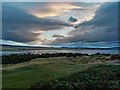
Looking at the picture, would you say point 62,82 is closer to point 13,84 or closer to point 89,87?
point 89,87

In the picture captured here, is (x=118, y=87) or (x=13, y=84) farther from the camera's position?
(x=13, y=84)

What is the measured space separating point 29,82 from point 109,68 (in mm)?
8643

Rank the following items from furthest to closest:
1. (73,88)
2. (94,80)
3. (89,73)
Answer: (89,73), (94,80), (73,88)

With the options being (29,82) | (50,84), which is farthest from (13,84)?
(50,84)

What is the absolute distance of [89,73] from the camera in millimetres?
36469

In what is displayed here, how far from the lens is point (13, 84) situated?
120 ft

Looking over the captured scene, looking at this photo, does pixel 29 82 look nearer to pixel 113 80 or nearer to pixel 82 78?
pixel 82 78

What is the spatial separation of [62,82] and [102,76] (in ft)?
15.4

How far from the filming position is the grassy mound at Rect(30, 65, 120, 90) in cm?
3112

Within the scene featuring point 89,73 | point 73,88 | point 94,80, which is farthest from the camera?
point 89,73

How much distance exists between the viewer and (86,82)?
32.1 meters

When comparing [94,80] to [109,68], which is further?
[109,68]

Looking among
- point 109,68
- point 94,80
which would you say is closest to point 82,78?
point 94,80

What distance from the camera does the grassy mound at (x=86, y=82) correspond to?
31.1 m
